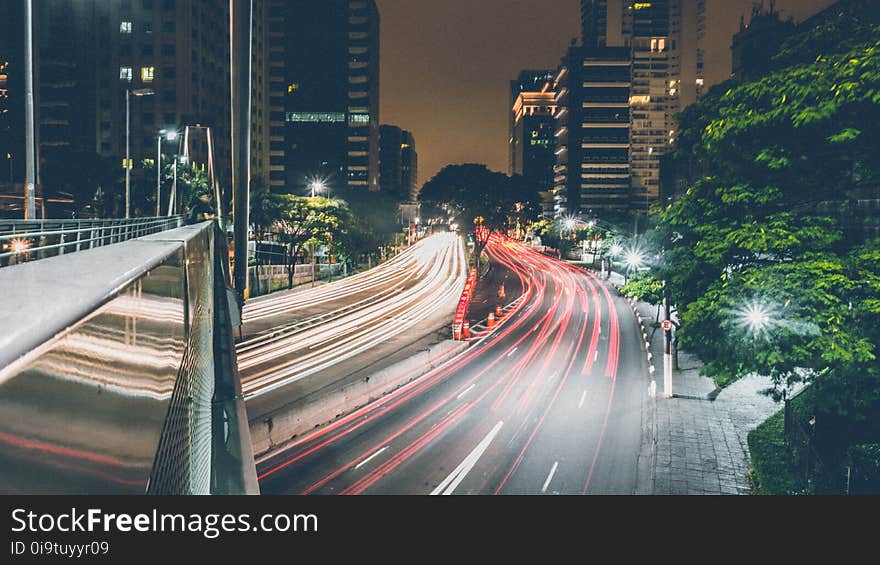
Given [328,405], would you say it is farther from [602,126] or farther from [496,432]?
[602,126]

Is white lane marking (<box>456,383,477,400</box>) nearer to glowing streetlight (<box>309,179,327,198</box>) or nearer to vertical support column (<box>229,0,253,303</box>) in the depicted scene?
vertical support column (<box>229,0,253,303</box>)

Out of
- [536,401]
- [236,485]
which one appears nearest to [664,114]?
[536,401]

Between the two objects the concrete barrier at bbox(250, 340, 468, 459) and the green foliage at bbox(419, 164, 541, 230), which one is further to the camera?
the green foliage at bbox(419, 164, 541, 230)

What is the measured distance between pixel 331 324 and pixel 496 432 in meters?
21.1

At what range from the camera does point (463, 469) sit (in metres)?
21.1

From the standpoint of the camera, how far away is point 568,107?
191 m

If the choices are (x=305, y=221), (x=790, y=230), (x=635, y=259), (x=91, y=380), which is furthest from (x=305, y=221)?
(x=91, y=380)

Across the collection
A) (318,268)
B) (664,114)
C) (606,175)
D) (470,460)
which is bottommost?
(470,460)

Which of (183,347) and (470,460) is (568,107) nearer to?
(470,460)

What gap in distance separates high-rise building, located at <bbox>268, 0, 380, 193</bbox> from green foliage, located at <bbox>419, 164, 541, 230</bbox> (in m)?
81.4

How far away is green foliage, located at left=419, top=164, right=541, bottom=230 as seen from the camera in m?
74.3

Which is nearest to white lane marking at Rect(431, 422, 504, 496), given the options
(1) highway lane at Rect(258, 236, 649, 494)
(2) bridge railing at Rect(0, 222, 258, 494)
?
(1) highway lane at Rect(258, 236, 649, 494)

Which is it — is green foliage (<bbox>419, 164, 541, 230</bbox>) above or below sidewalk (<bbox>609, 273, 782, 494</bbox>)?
above

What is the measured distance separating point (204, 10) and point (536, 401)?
110043mm
